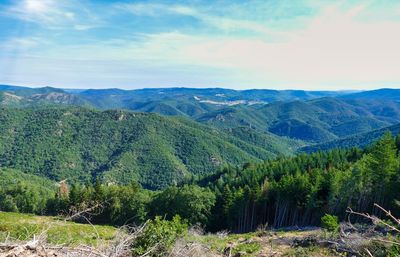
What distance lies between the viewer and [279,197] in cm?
5050

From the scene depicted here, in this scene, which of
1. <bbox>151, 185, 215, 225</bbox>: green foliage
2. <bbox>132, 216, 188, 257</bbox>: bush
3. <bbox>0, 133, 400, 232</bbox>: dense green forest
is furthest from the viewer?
<bbox>151, 185, 215, 225</bbox>: green foliage

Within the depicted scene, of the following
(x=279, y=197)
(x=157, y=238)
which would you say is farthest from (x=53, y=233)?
(x=279, y=197)

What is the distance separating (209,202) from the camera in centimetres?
5438

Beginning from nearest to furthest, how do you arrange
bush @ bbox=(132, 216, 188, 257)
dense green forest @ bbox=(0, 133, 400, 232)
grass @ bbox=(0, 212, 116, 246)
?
grass @ bbox=(0, 212, 116, 246)
bush @ bbox=(132, 216, 188, 257)
dense green forest @ bbox=(0, 133, 400, 232)

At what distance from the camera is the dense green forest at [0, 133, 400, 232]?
40.7 m

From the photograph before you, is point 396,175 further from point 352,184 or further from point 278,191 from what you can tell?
point 278,191

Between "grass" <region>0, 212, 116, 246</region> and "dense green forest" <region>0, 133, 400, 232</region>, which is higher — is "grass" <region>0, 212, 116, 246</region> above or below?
above

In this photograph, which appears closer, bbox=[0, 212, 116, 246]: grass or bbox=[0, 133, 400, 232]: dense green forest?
bbox=[0, 212, 116, 246]: grass

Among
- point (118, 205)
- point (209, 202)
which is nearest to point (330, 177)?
point (209, 202)

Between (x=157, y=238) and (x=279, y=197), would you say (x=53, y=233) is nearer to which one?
(x=157, y=238)

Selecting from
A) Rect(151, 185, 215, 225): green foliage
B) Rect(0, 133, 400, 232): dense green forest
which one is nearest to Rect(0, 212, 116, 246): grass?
Rect(0, 133, 400, 232): dense green forest

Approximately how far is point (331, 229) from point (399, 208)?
64.0 feet

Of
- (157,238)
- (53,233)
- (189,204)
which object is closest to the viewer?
(157,238)

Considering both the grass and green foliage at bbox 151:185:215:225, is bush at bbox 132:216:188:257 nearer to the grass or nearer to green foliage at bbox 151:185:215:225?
the grass
